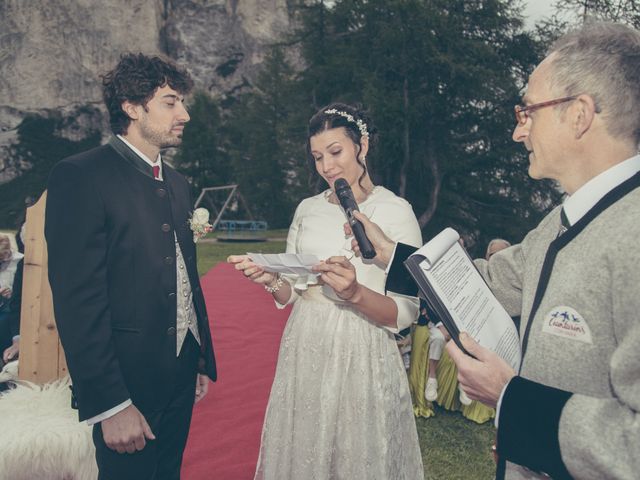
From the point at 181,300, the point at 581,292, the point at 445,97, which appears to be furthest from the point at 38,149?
the point at 581,292

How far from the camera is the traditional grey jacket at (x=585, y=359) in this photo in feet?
3.70

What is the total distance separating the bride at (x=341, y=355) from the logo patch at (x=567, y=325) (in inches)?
39.0

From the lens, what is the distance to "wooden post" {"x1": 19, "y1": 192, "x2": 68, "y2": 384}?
3.28 meters

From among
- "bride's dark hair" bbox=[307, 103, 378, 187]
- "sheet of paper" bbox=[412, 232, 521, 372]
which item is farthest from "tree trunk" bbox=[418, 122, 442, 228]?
"sheet of paper" bbox=[412, 232, 521, 372]

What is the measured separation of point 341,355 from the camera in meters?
2.54

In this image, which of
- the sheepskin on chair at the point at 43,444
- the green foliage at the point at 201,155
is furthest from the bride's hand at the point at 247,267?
the green foliage at the point at 201,155

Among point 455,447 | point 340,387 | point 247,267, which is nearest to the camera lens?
point 247,267

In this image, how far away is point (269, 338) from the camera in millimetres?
7684

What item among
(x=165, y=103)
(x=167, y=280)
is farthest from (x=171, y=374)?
(x=165, y=103)

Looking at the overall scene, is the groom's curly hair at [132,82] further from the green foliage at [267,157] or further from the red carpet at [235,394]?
the green foliage at [267,157]

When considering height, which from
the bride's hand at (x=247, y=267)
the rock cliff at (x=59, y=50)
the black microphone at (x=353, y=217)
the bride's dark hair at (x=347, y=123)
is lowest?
the bride's hand at (x=247, y=267)

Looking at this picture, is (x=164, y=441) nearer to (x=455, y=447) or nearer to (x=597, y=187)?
(x=597, y=187)

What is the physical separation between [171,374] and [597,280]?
206 cm

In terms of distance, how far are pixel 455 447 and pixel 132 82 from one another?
4.20m
